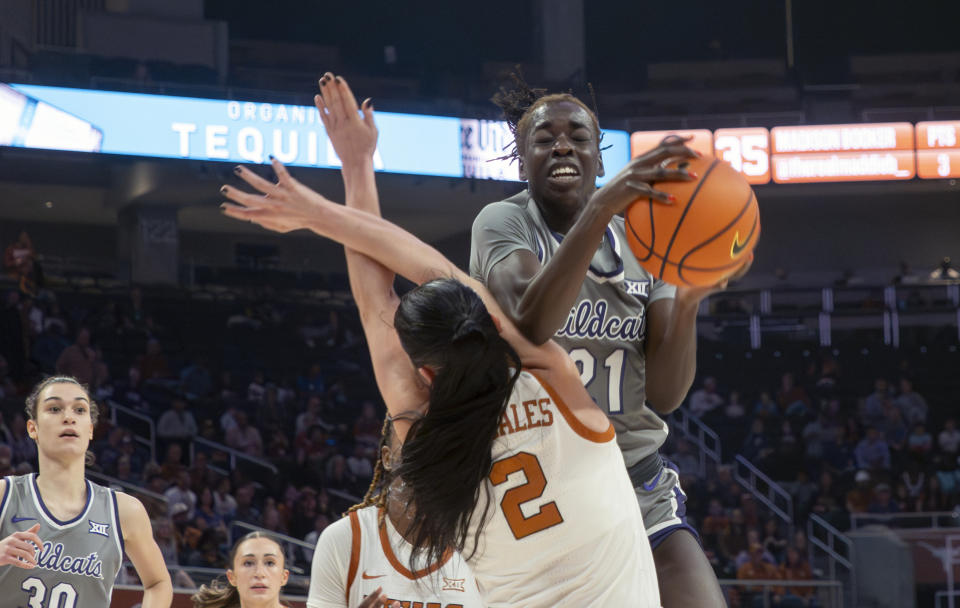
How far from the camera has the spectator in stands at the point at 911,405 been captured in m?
15.3

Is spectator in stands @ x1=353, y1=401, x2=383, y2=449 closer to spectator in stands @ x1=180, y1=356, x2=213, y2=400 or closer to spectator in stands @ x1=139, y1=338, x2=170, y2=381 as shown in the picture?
spectator in stands @ x1=180, y1=356, x2=213, y2=400

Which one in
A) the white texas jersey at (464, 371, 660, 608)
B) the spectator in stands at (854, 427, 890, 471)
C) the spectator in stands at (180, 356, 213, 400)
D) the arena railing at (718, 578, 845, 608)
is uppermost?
the spectator in stands at (180, 356, 213, 400)

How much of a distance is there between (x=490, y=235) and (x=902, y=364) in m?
15.2

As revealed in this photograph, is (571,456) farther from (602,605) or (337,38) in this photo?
(337,38)

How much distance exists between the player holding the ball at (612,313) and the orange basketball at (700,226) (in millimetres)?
218


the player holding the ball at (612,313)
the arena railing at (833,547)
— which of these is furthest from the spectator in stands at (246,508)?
the player holding the ball at (612,313)

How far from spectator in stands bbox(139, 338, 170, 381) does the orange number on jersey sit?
12.3 m

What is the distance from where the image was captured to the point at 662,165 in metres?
2.24

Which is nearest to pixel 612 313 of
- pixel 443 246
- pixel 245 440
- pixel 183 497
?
pixel 183 497

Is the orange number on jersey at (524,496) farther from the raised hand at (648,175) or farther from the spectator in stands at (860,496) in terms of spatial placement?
the spectator in stands at (860,496)

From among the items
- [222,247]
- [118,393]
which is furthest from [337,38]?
[118,393]

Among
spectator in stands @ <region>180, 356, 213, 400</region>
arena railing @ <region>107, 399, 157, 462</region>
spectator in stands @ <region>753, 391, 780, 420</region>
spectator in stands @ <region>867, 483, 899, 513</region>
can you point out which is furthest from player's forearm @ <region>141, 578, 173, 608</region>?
spectator in stands @ <region>753, 391, 780, 420</region>

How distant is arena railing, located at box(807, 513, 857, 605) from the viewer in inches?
393

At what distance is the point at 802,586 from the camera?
9.29 metres
